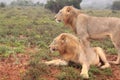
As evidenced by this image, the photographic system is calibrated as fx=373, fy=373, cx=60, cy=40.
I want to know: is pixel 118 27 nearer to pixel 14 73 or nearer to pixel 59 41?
pixel 59 41

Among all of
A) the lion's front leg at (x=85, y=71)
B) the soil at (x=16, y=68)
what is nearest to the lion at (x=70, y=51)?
the lion's front leg at (x=85, y=71)

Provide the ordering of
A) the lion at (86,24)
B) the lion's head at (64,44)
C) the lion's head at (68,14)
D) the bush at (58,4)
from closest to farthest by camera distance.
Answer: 1. the lion's head at (64,44)
2. the lion at (86,24)
3. the lion's head at (68,14)
4. the bush at (58,4)

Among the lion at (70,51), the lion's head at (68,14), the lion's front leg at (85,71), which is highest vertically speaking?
the lion's head at (68,14)

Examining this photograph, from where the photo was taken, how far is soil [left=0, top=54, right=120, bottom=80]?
7.67m

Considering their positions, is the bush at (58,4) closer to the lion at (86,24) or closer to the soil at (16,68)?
the lion at (86,24)

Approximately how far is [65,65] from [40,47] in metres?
3.15

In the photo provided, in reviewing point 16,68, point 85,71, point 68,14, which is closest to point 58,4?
point 68,14

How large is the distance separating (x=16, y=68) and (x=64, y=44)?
1163 mm

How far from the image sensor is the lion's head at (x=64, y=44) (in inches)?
315

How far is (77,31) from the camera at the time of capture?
9.75 m

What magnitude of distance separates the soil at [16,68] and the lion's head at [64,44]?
1.65ft

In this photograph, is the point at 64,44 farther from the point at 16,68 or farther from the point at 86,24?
the point at 86,24

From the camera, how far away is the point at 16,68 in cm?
809

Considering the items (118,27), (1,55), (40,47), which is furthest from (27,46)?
(118,27)
